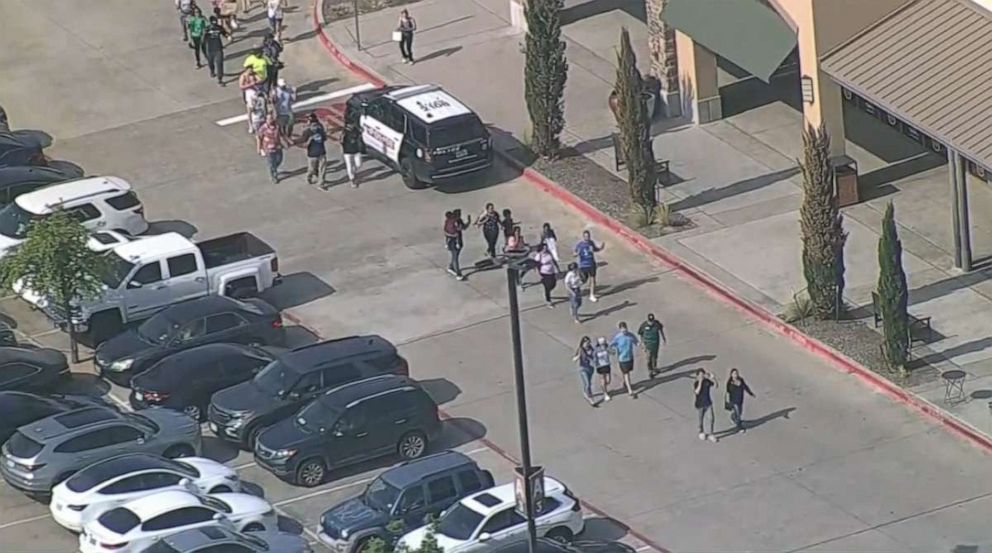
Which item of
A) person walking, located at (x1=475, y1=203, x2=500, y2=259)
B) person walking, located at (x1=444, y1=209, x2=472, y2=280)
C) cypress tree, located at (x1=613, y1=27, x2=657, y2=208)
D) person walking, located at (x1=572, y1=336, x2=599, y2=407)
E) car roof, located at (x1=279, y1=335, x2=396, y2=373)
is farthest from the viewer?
cypress tree, located at (x1=613, y1=27, x2=657, y2=208)

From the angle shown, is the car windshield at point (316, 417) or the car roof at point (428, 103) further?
the car roof at point (428, 103)

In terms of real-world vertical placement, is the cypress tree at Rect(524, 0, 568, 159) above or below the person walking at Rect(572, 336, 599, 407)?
above

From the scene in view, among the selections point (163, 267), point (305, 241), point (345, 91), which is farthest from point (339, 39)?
point (163, 267)

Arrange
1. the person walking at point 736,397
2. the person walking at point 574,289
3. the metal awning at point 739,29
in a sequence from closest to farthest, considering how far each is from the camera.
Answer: the person walking at point 736,397, the person walking at point 574,289, the metal awning at point 739,29

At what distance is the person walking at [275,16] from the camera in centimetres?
5909

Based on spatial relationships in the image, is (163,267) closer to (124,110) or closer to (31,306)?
(31,306)

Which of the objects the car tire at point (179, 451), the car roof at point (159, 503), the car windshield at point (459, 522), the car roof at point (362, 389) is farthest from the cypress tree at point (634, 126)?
the car roof at point (159, 503)

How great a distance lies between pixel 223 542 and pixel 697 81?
19684mm

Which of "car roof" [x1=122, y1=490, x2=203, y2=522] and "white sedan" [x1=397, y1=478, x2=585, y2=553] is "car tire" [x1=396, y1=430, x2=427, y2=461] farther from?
"car roof" [x1=122, y1=490, x2=203, y2=522]

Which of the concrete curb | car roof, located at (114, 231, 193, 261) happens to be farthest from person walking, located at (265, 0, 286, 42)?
car roof, located at (114, 231, 193, 261)

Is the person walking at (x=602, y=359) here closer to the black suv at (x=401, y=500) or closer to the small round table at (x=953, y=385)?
the black suv at (x=401, y=500)

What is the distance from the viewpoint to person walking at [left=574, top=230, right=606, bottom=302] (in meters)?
45.7

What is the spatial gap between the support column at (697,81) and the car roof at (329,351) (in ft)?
40.5

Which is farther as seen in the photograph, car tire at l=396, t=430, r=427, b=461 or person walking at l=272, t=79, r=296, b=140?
person walking at l=272, t=79, r=296, b=140
